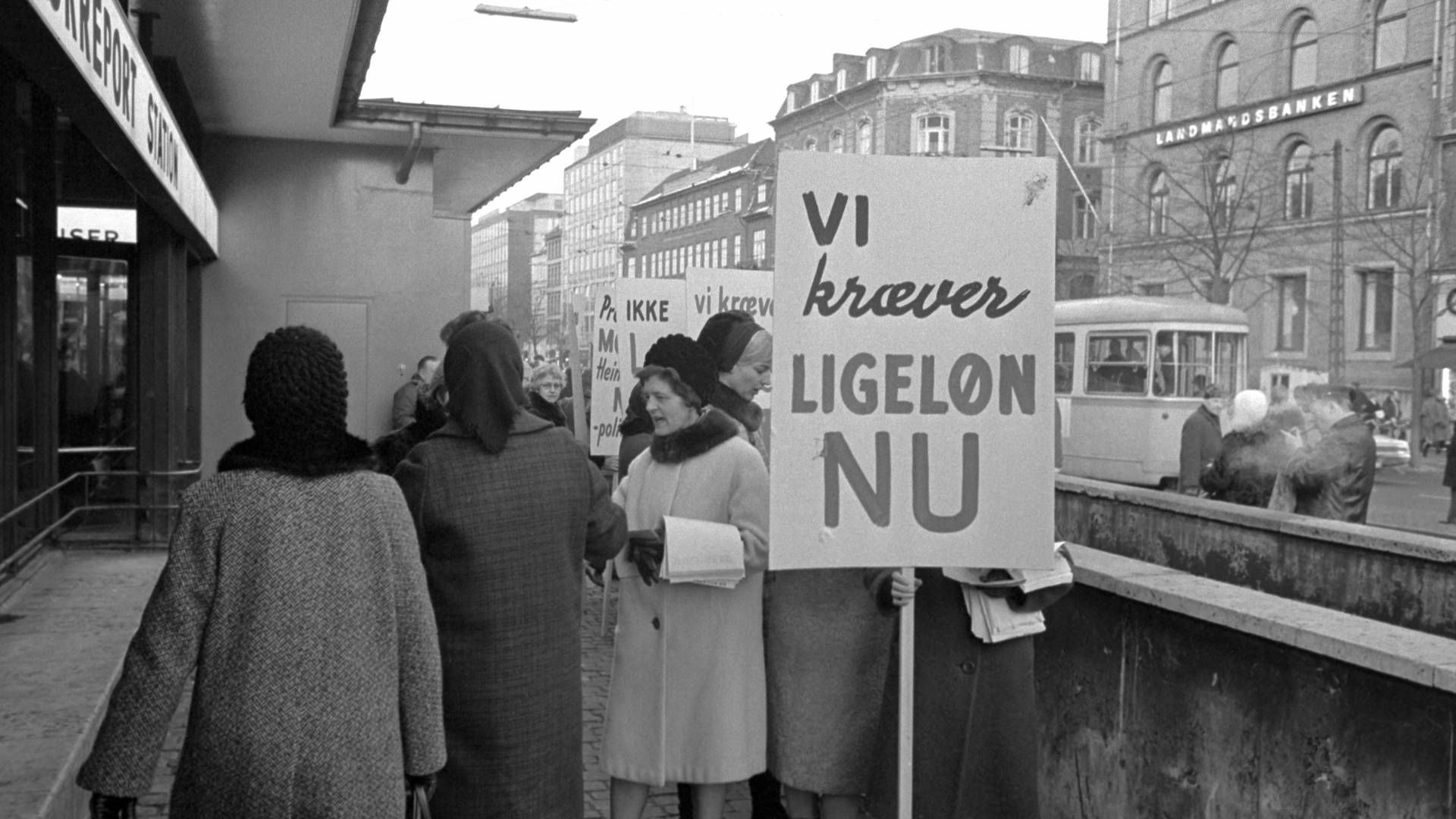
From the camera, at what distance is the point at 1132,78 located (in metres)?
49.9

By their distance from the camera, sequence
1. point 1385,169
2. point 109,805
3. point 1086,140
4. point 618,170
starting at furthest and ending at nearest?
1. point 618,170
2. point 1086,140
3. point 1385,169
4. point 109,805

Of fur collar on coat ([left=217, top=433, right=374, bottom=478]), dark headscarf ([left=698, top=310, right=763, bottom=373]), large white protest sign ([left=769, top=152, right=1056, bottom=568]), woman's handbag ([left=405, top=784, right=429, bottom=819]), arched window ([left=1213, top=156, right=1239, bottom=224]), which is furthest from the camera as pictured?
arched window ([left=1213, top=156, right=1239, bottom=224])

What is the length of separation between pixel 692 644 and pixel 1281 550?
4.25m

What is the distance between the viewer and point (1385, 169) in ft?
130

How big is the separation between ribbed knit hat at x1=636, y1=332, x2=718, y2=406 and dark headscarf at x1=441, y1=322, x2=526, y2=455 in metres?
1.19

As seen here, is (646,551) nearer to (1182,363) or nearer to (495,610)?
(495,610)

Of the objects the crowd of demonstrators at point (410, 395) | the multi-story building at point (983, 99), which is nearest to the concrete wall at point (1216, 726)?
the crowd of demonstrators at point (410, 395)

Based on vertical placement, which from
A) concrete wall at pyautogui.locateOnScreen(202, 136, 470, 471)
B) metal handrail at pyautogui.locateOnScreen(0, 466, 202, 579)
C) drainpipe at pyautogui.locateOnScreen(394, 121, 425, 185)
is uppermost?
drainpipe at pyautogui.locateOnScreen(394, 121, 425, 185)

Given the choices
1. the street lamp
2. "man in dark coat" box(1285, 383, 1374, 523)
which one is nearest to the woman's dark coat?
"man in dark coat" box(1285, 383, 1374, 523)

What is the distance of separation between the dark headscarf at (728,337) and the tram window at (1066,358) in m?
20.8

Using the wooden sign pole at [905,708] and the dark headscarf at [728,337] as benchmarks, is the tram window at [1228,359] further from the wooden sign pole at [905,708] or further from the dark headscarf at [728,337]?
the wooden sign pole at [905,708]

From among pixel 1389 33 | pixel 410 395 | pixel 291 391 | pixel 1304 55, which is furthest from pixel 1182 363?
pixel 1304 55

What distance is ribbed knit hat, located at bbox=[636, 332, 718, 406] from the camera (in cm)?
494

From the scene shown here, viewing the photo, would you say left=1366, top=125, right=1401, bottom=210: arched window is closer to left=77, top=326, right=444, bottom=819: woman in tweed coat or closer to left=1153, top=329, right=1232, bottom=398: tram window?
left=1153, top=329, right=1232, bottom=398: tram window
